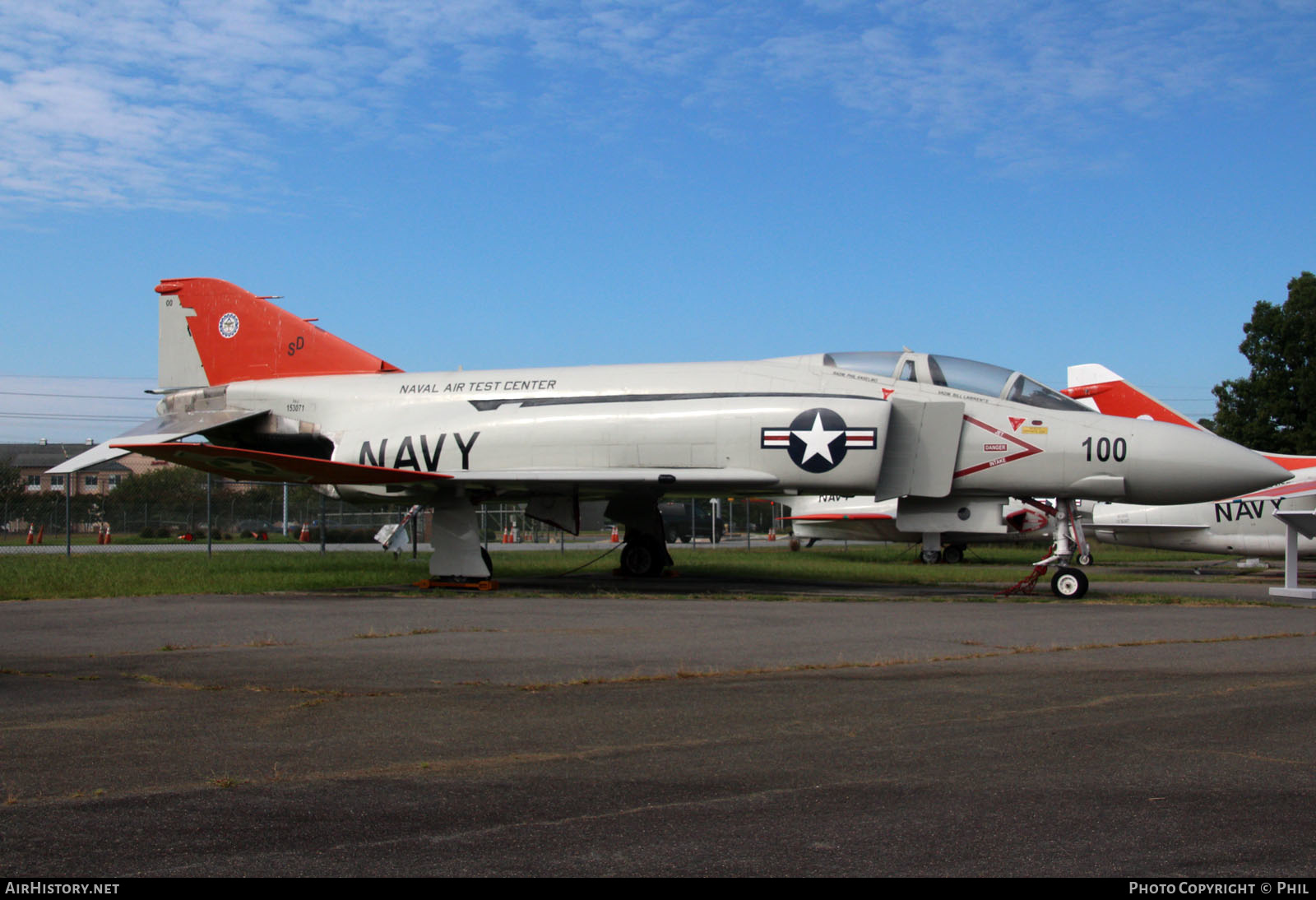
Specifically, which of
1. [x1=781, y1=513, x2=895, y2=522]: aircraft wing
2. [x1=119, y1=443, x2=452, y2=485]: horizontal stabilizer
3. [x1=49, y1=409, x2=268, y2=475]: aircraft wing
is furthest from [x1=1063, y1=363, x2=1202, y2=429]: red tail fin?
[x1=49, y1=409, x2=268, y2=475]: aircraft wing

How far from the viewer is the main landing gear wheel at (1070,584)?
12649mm

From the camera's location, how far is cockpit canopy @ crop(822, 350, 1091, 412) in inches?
527

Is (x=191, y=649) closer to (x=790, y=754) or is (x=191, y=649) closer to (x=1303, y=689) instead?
(x=790, y=754)

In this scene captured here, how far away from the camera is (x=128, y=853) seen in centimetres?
311

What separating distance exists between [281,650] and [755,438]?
7348 millimetres

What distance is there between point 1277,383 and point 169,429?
39.7 metres

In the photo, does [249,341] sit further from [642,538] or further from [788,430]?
[788,430]

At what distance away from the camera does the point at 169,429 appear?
16406 millimetres

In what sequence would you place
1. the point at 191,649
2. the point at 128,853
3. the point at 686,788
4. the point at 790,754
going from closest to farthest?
1. the point at 128,853
2. the point at 686,788
3. the point at 790,754
4. the point at 191,649

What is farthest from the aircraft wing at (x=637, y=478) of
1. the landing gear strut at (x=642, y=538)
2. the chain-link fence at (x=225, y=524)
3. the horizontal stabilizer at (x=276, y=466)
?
the chain-link fence at (x=225, y=524)

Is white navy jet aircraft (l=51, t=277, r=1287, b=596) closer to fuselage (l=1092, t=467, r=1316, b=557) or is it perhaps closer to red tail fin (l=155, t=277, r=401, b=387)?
red tail fin (l=155, t=277, r=401, b=387)

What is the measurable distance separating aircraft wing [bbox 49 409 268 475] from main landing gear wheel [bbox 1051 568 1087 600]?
1185 centimetres
